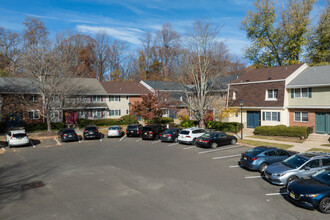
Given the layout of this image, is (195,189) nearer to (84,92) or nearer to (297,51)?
(84,92)

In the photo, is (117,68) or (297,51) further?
(117,68)

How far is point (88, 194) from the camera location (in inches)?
438

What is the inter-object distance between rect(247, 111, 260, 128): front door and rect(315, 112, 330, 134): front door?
6331 millimetres

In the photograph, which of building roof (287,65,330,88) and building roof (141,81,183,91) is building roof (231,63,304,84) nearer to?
building roof (287,65,330,88)

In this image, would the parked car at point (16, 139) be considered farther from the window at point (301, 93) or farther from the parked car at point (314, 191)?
the window at point (301, 93)

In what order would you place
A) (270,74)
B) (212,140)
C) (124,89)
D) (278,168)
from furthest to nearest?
(124,89)
(270,74)
(212,140)
(278,168)

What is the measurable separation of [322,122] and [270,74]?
27.5 feet

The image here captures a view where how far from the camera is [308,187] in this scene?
9.90m

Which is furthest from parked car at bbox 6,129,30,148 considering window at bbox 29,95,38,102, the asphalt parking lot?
window at bbox 29,95,38,102

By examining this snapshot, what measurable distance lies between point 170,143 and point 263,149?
36.5 feet

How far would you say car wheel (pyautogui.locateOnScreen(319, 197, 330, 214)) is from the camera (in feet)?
30.1

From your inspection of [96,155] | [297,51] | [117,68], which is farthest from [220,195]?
[117,68]

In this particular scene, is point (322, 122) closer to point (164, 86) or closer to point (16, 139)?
point (164, 86)

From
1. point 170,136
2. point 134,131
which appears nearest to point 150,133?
point 170,136
